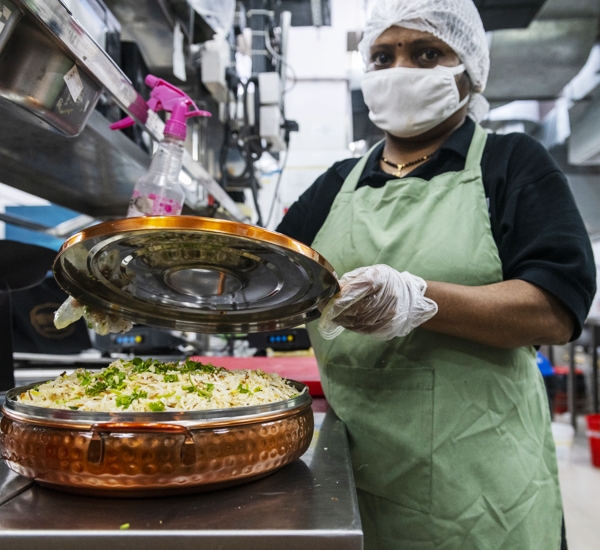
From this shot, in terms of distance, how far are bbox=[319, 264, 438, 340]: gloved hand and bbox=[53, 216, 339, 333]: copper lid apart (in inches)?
1.5

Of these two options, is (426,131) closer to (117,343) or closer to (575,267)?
(575,267)

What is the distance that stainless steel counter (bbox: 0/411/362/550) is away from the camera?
64cm

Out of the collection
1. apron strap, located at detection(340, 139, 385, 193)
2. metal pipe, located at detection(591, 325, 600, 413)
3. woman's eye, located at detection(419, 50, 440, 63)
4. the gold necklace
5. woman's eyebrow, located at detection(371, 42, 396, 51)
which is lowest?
metal pipe, located at detection(591, 325, 600, 413)

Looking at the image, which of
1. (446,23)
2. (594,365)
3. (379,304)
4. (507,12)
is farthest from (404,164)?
(594,365)

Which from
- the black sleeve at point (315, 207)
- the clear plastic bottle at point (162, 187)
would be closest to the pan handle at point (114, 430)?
the clear plastic bottle at point (162, 187)

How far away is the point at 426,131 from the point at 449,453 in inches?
36.0

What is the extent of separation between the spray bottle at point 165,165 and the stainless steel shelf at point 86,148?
48 mm

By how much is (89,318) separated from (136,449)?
0.57m

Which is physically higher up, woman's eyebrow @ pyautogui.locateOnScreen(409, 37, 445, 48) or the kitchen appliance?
woman's eyebrow @ pyautogui.locateOnScreen(409, 37, 445, 48)

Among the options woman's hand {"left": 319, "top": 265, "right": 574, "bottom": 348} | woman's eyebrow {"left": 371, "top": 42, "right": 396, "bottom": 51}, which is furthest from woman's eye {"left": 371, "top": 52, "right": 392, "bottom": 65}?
woman's hand {"left": 319, "top": 265, "right": 574, "bottom": 348}

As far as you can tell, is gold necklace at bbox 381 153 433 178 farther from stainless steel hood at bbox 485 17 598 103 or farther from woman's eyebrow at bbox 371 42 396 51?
stainless steel hood at bbox 485 17 598 103

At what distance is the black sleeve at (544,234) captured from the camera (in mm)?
1146

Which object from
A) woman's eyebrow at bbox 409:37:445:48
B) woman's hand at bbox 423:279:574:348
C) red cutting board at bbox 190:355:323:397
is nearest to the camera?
woman's hand at bbox 423:279:574:348

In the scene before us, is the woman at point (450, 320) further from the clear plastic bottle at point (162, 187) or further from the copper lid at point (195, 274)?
the clear plastic bottle at point (162, 187)
